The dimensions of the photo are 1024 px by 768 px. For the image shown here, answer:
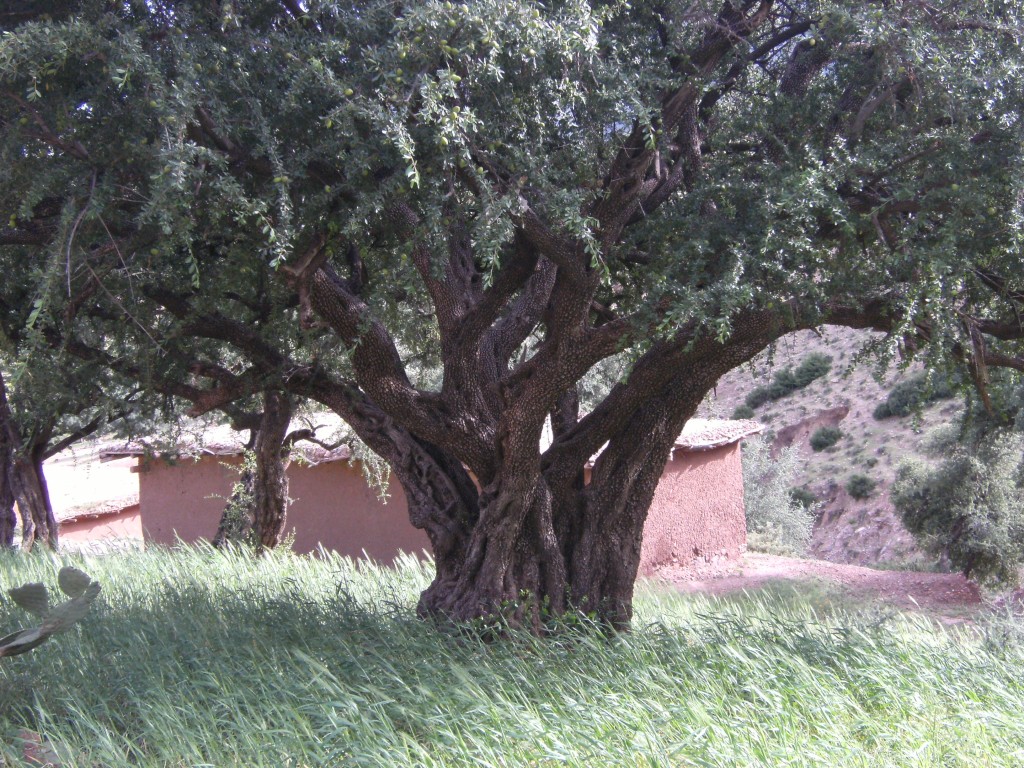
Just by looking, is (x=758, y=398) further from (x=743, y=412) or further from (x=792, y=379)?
(x=792, y=379)

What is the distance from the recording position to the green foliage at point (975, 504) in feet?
52.5

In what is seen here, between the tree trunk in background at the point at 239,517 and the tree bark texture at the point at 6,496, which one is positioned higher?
the tree bark texture at the point at 6,496

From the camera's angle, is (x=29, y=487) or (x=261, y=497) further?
(x=29, y=487)

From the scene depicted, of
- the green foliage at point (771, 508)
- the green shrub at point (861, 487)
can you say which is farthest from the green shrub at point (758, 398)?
the green foliage at point (771, 508)

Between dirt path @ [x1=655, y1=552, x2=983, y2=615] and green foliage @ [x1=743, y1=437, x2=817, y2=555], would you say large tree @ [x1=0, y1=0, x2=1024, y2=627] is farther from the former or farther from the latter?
green foliage @ [x1=743, y1=437, x2=817, y2=555]

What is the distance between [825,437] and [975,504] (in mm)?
22264

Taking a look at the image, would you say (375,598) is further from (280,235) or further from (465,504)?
(280,235)

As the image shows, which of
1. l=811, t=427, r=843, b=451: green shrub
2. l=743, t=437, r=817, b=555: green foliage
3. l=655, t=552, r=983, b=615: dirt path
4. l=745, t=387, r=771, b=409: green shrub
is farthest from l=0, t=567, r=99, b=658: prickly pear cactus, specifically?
l=745, t=387, r=771, b=409: green shrub

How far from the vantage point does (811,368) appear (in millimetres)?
40969

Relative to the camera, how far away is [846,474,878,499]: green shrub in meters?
33.1

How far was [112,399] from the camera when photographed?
872 centimetres

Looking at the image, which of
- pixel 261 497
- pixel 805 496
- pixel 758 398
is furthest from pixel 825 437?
pixel 261 497

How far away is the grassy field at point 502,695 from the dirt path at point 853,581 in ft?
26.8

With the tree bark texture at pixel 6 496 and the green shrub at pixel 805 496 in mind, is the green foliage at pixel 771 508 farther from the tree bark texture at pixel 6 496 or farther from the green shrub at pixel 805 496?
the tree bark texture at pixel 6 496
